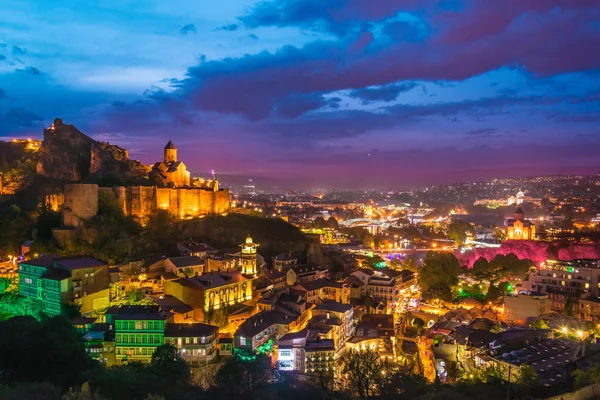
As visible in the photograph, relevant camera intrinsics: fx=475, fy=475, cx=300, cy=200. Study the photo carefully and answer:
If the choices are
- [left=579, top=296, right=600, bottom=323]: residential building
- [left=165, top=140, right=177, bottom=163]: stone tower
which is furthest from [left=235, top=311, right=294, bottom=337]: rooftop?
[left=165, top=140, right=177, bottom=163]: stone tower

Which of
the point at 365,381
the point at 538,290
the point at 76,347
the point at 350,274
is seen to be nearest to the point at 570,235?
the point at 538,290

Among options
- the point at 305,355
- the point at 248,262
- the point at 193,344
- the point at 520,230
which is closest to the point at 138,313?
the point at 193,344

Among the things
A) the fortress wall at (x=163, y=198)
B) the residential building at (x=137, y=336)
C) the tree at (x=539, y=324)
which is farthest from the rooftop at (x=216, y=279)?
the tree at (x=539, y=324)

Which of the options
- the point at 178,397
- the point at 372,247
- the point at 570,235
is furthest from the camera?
the point at 372,247

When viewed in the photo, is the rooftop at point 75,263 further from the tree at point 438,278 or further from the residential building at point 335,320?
the tree at point 438,278

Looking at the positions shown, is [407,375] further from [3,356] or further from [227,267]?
[227,267]

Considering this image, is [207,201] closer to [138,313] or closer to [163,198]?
[163,198]
